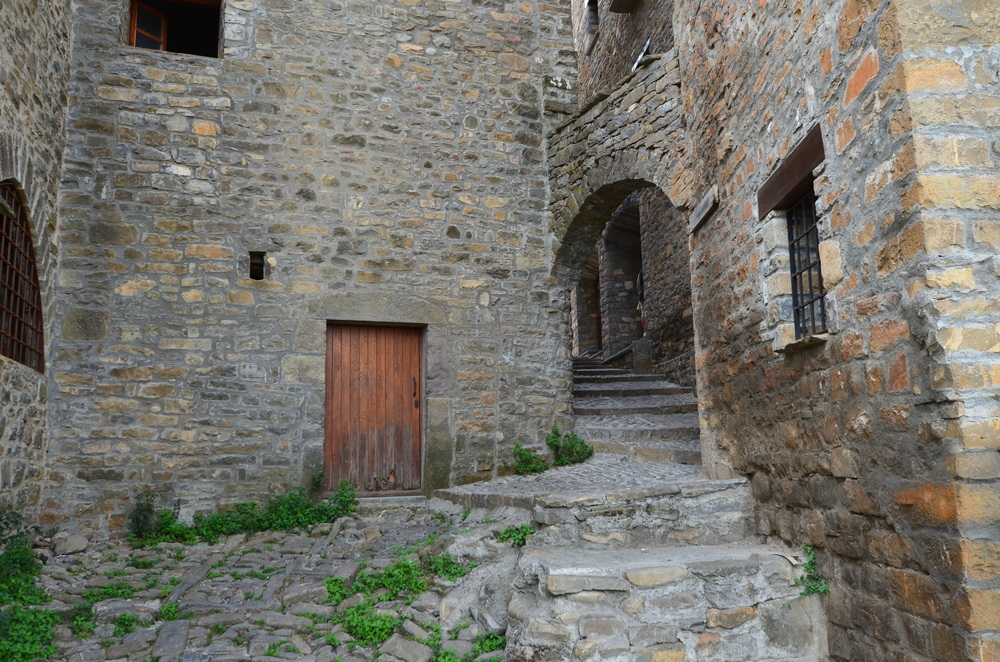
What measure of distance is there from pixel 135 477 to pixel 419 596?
2773 mm

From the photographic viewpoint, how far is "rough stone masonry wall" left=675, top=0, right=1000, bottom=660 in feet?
7.47

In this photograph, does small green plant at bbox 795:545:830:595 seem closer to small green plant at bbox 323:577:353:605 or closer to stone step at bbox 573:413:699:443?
small green plant at bbox 323:577:353:605

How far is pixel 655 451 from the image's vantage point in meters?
5.69

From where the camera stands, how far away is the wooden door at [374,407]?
19.6 ft

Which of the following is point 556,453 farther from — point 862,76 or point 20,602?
point 862,76

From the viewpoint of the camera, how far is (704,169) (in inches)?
184

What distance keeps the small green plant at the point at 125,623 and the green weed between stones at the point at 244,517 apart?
4.85 ft

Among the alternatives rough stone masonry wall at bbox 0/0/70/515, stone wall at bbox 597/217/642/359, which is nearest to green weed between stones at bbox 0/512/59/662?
rough stone masonry wall at bbox 0/0/70/515

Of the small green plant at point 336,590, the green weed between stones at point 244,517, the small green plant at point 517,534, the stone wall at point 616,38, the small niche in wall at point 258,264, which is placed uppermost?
the stone wall at point 616,38

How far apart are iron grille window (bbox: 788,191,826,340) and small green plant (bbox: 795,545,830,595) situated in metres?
1.02

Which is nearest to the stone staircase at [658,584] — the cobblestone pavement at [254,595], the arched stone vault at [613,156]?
the cobblestone pavement at [254,595]

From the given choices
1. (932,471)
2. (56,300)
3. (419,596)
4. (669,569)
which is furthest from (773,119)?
(56,300)

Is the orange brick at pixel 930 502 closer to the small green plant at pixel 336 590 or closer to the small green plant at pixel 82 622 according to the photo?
the small green plant at pixel 336 590

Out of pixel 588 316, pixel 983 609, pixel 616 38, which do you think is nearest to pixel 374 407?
pixel 983 609
